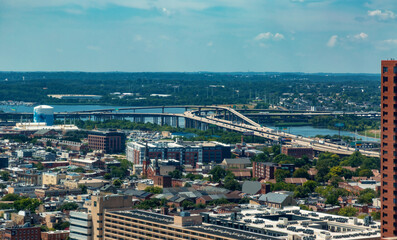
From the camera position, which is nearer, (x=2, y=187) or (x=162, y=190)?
(x=162, y=190)

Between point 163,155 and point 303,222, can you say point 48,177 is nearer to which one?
point 163,155

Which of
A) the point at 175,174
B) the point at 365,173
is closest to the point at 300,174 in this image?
the point at 365,173

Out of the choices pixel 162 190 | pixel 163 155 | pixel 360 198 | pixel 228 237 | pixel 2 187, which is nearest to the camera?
pixel 228 237

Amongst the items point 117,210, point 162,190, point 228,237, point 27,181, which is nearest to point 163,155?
point 27,181

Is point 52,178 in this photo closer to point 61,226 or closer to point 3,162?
point 3,162

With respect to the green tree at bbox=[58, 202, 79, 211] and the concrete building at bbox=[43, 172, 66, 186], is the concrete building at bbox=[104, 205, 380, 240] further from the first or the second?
the concrete building at bbox=[43, 172, 66, 186]

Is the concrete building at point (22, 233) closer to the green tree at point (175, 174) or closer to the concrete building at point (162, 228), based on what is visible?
the concrete building at point (162, 228)
